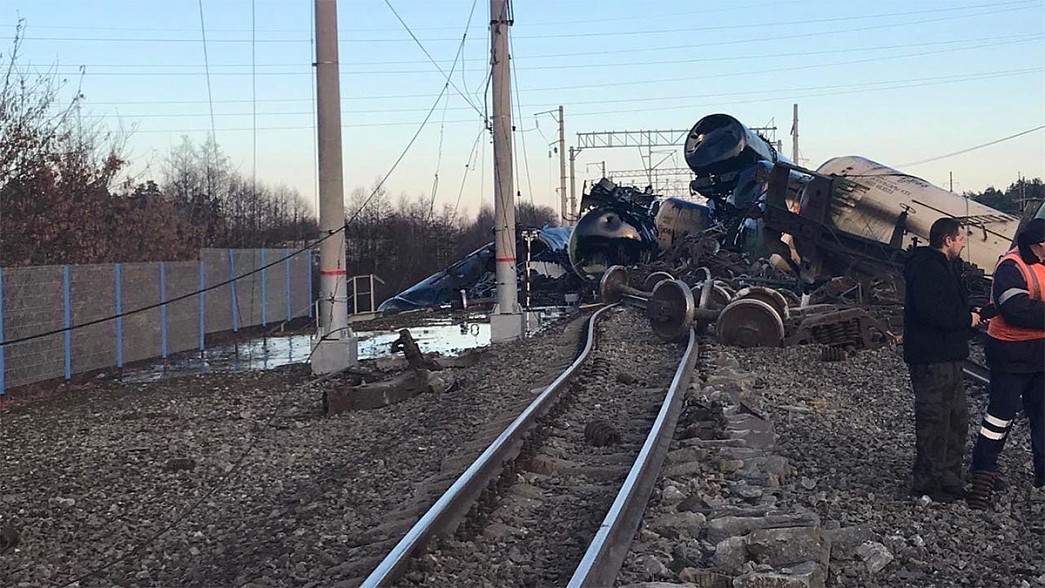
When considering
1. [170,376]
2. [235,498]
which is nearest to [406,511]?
[235,498]

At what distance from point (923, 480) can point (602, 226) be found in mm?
25203

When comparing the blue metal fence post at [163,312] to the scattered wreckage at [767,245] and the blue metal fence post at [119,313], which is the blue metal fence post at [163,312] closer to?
the blue metal fence post at [119,313]

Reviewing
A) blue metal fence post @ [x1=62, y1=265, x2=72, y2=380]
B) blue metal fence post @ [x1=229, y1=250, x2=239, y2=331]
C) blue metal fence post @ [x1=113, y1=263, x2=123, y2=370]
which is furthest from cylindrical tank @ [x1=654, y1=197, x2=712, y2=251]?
blue metal fence post @ [x1=62, y1=265, x2=72, y2=380]

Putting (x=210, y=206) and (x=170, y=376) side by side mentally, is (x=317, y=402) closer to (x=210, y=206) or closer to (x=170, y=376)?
(x=170, y=376)

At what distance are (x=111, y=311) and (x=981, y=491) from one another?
1486 centimetres

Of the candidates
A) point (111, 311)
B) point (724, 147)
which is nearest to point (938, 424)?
point (111, 311)

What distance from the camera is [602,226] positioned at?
101 ft

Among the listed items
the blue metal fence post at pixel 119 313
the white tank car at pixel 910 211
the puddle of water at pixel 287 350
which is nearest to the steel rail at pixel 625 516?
the puddle of water at pixel 287 350

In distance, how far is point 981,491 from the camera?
5.48 m

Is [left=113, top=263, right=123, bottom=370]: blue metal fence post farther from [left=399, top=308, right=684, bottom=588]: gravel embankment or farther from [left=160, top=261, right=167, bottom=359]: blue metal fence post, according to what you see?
[left=399, top=308, right=684, bottom=588]: gravel embankment

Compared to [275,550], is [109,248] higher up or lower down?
higher up

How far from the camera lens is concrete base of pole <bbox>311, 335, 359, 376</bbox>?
13648mm

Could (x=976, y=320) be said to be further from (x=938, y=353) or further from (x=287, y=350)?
(x=287, y=350)

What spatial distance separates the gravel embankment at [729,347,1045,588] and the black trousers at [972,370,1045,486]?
8.7 inches
